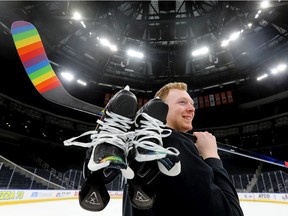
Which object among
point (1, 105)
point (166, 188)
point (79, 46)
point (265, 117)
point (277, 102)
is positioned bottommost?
point (166, 188)

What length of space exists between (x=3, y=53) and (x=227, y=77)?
50.5 feet

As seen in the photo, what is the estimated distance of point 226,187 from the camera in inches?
27.3

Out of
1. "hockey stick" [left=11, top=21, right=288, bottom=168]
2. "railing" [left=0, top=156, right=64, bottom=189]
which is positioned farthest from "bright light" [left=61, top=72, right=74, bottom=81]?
"hockey stick" [left=11, top=21, right=288, bottom=168]

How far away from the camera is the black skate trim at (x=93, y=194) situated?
2.05ft

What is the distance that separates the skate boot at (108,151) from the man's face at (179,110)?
13.5 inches

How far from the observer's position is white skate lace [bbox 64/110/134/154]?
66cm

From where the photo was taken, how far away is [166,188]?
0.67 m

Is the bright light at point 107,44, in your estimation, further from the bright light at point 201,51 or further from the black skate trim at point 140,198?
the black skate trim at point 140,198

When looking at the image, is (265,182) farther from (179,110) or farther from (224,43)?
(179,110)

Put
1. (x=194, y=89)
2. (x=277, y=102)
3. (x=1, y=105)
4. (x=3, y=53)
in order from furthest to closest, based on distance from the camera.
A: (x=194, y=89), (x=277, y=102), (x=1, y=105), (x=3, y=53)

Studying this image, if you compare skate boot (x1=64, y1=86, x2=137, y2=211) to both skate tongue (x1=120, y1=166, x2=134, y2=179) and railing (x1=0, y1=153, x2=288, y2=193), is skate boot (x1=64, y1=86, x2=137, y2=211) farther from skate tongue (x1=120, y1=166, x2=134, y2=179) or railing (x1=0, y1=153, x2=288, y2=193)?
railing (x1=0, y1=153, x2=288, y2=193)

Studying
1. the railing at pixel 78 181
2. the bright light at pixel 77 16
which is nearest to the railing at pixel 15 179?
the railing at pixel 78 181

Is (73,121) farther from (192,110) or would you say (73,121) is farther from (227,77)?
(192,110)

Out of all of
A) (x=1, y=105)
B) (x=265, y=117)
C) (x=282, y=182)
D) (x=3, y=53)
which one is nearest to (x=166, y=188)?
(x=282, y=182)
